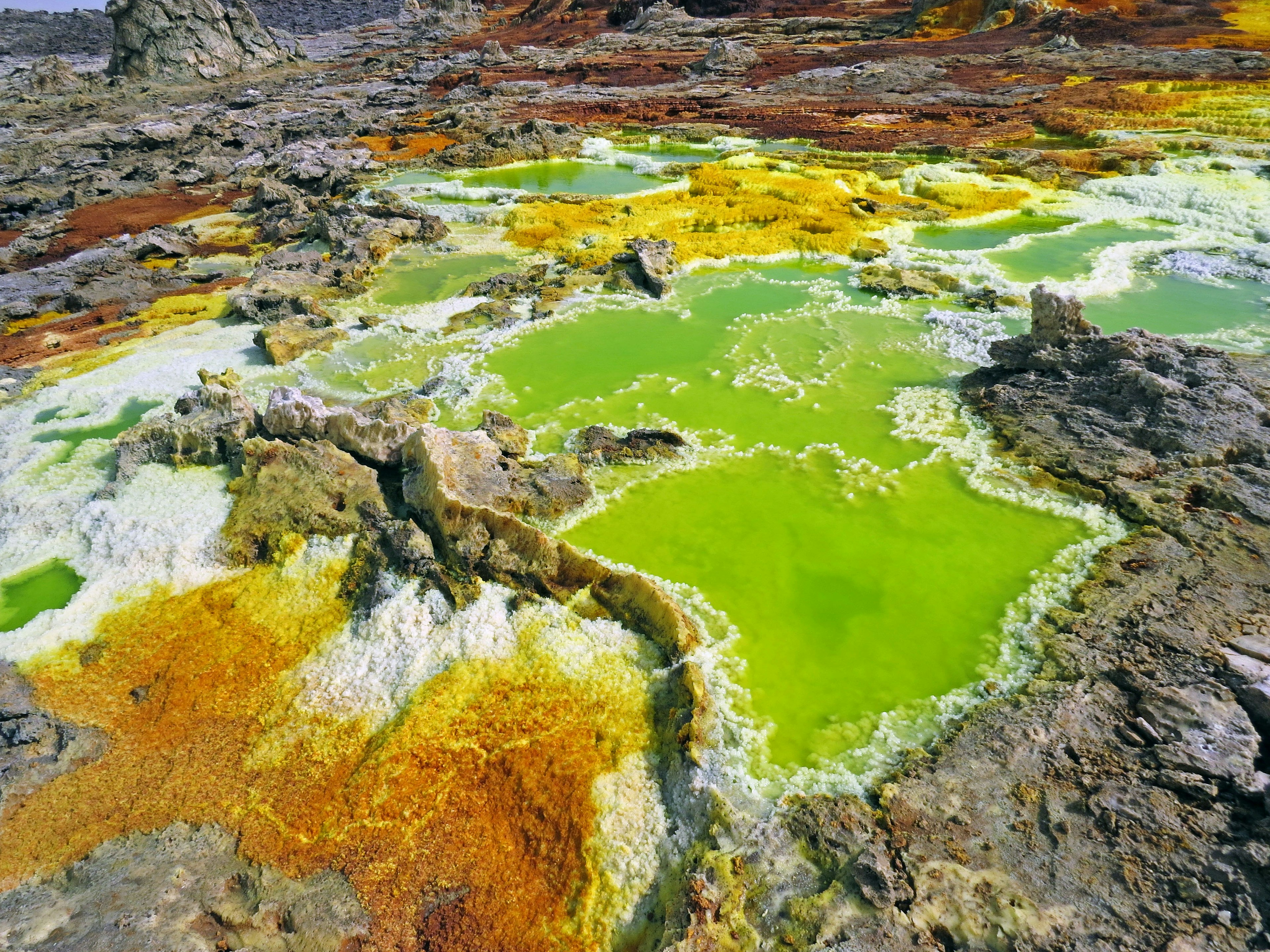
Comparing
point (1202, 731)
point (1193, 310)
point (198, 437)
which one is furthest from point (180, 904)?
point (1193, 310)

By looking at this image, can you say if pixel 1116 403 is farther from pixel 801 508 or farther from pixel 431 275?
pixel 431 275

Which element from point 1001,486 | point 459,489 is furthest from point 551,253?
point 1001,486

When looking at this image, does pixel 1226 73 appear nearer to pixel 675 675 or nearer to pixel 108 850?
pixel 675 675

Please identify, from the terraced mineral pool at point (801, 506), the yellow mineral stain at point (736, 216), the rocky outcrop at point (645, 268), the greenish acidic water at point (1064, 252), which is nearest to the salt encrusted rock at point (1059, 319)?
the terraced mineral pool at point (801, 506)

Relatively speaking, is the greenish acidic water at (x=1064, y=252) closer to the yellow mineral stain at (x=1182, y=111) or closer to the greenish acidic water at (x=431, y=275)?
the greenish acidic water at (x=431, y=275)

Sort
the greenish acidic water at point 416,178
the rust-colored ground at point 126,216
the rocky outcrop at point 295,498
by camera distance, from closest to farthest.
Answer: the rocky outcrop at point 295,498 < the rust-colored ground at point 126,216 < the greenish acidic water at point 416,178

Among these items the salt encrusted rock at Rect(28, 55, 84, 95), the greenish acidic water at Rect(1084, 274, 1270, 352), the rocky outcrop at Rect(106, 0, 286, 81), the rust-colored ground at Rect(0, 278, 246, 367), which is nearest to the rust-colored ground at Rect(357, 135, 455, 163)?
the rust-colored ground at Rect(0, 278, 246, 367)
